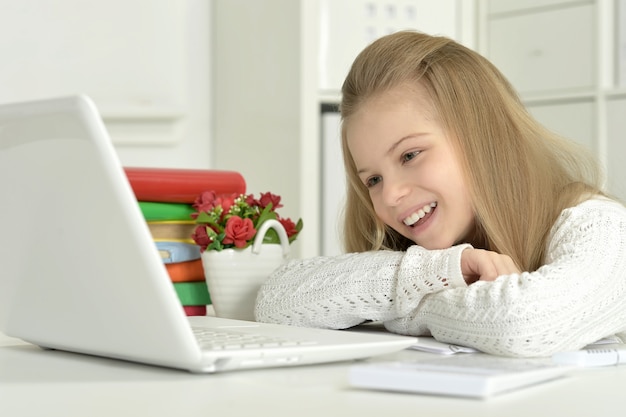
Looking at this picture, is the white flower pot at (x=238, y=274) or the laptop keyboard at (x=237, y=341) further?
the white flower pot at (x=238, y=274)

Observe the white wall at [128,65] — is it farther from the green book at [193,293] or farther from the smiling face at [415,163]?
the smiling face at [415,163]

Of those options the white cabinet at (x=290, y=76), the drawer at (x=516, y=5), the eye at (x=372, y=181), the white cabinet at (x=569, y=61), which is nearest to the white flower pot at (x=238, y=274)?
the eye at (x=372, y=181)

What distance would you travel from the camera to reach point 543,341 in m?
0.93

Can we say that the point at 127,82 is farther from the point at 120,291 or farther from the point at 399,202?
the point at 120,291

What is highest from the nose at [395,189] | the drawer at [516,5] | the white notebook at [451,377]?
the drawer at [516,5]

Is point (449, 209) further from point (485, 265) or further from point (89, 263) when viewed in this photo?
point (89, 263)

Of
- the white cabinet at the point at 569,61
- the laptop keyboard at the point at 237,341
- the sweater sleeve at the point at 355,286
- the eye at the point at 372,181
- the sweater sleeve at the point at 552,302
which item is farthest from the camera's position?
the white cabinet at the point at 569,61

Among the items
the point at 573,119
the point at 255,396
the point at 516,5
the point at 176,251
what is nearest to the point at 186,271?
the point at 176,251

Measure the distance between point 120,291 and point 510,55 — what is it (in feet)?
7.08

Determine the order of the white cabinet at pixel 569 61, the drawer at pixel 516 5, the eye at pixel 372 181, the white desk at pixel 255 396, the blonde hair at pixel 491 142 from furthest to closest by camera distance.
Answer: the drawer at pixel 516 5 < the white cabinet at pixel 569 61 < the eye at pixel 372 181 < the blonde hair at pixel 491 142 < the white desk at pixel 255 396

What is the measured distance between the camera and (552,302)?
935 mm

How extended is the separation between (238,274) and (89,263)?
548 mm

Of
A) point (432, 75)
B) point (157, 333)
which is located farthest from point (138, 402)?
point (432, 75)

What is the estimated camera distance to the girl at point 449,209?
101 cm
